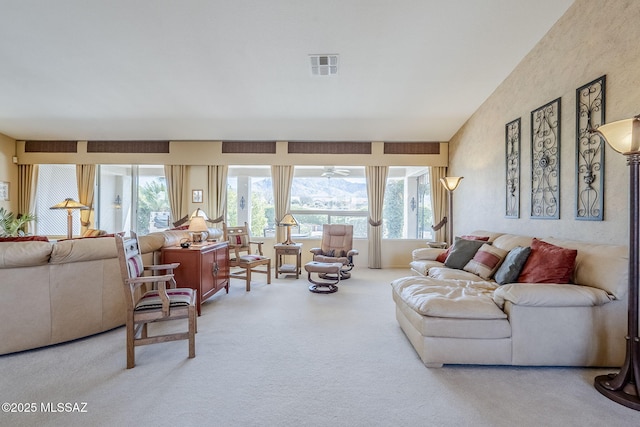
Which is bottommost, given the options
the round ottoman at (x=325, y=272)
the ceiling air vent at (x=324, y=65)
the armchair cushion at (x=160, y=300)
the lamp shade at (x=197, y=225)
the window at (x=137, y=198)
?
the round ottoman at (x=325, y=272)

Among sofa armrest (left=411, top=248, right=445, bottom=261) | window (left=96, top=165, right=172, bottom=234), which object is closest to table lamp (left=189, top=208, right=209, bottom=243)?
sofa armrest (left=411, top=248, right=445, bottom=261)

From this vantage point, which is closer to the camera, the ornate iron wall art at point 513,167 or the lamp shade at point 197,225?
the lamp shade at point 197,225

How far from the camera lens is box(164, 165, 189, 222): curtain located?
680 centimetres

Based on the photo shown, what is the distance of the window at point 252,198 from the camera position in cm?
715

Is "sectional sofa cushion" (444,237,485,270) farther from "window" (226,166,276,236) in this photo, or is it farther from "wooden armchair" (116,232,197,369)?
"window" (226,166,276,236)

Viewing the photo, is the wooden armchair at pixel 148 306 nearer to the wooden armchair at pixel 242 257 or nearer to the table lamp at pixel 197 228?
the table lamp at pixel 197 228

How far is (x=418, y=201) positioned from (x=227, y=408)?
6388 millimetres

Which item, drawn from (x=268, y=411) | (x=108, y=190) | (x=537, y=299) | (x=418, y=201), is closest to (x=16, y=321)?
(x=268, y=411)

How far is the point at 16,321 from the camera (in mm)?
2604

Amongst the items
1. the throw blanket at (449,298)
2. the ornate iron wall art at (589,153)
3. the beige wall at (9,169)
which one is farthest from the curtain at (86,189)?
the ornate iron wall art at (589,153)

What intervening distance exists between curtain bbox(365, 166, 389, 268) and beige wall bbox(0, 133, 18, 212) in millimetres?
7916

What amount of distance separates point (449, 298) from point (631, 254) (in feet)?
4.13

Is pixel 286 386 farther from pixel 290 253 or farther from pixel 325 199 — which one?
pixel 325 199

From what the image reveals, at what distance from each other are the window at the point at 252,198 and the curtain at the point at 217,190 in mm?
275
